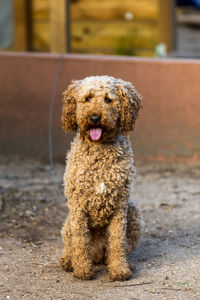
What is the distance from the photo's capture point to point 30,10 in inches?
408

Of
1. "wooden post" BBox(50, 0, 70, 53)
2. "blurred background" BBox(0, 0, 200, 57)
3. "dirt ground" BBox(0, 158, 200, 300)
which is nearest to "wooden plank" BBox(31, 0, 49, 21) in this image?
"blurred background" BBox(0, 0, 200, 57)

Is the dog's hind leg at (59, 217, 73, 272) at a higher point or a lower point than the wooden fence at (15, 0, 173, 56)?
lower

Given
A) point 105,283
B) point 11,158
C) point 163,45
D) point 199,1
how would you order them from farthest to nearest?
point 199,1
point 163,45
point 11,158
point 105,283

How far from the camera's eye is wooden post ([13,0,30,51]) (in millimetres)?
10211

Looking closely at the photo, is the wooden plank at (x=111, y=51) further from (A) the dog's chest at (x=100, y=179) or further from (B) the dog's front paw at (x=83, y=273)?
(B) the dog's front paw at (x=83, y=273)

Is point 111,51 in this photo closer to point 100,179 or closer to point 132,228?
point 132,228

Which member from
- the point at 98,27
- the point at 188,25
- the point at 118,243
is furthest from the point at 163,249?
the point at 188,25

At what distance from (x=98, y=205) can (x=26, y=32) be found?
240 inches

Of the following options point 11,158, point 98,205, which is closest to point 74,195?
point 98,205

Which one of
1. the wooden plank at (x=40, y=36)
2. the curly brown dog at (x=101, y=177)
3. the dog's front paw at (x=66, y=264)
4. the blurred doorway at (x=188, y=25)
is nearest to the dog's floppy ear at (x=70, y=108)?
the curly brown dog at (x=101, y=177)

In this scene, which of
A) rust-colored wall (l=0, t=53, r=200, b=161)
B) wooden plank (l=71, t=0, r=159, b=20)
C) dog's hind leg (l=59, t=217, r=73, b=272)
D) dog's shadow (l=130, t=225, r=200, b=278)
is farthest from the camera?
wooden plank (l=71, t=0, r=159, b=20)

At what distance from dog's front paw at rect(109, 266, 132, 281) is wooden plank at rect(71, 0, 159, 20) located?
6083 millimetres

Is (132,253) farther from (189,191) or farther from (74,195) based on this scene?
(189,191)

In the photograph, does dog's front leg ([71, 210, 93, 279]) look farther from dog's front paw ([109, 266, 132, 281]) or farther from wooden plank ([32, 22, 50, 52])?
wooden plank ([32, 22, 50, 52])
